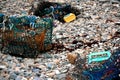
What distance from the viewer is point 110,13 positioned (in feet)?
23.9

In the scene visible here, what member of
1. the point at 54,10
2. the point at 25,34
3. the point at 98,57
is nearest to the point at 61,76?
the point at 98,57

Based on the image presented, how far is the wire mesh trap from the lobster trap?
1.54 metres

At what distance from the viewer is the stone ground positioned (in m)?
4.98

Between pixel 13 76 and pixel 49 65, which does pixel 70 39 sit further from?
pixel 13 76

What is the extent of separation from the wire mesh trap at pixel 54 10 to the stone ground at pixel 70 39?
0.18 meters

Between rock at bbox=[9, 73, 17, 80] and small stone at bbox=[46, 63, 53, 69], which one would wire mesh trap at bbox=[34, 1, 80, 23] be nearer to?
small stone at bbox=[46, 63, 53, 69]

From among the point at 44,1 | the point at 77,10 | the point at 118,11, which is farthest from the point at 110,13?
the point at 44,1

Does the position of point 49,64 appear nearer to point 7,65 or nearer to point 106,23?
point 7,65

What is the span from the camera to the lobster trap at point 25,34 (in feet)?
18.1

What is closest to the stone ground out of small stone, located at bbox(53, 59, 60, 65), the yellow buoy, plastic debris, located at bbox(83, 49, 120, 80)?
small stone, located at bbox(53, 59, 60, 65)

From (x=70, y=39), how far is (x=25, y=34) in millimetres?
979

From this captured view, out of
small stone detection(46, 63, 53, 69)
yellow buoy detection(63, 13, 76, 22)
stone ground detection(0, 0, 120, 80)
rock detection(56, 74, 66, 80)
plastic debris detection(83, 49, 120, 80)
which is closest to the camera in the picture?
plastic debris detection(83, 49, 120, 80)

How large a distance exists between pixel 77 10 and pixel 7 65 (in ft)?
9.23

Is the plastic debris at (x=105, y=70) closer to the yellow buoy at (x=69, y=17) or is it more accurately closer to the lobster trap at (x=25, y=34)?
the lobster trap at (x=25, y=34)
